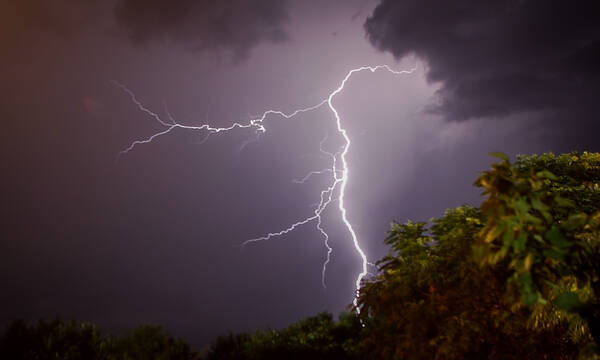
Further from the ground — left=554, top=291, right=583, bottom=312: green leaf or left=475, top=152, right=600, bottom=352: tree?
left=475, top=152, right=600, bottom=352: tree

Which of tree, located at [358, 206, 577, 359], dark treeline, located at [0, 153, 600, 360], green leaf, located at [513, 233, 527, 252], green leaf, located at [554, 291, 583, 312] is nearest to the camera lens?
green leaf, located at [554, 291, 583, 312]

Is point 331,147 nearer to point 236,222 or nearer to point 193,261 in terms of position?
point 236,222

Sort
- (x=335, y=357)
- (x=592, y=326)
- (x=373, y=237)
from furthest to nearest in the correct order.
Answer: (x=373, y=237)
(x=335, y=357)
(x=592, y=326)

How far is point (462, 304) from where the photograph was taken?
494 centimetres

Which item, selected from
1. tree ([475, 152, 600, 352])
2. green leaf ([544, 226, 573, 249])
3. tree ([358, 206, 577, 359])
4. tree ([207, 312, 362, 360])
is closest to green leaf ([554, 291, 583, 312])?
tree ([475, 152, 600, 352])

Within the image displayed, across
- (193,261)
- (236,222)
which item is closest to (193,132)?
(236,222)

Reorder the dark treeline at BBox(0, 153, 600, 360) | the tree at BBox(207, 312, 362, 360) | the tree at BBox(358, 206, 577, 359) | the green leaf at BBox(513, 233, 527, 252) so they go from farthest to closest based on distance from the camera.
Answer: the tree at BBox(207, 312, 362, 360)
the tree at BBox(358, 206, 577, 359)
the dark treeline at BBox(0, 153, 600, 360)
the green leaf at BBox(513, 233, 527, 252)

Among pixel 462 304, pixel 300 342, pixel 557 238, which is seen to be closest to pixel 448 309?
pixel 462 304

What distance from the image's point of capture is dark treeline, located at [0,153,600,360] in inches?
61.7

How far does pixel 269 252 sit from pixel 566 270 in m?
164

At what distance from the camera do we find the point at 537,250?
159 centimetres

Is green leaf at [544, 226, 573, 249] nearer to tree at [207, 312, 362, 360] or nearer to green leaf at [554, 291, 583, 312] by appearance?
green leaf at [554, 291, 583, 312]

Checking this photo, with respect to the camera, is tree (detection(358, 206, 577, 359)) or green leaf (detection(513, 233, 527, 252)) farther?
tree (detection(358, 206, 577, 359))

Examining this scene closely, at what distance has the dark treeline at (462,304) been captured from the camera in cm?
157
